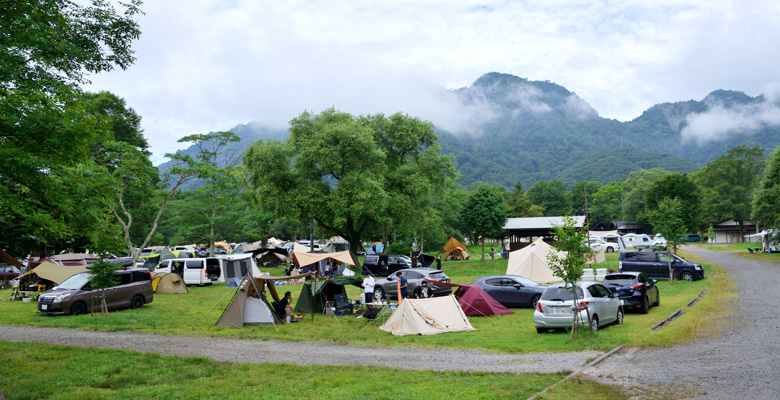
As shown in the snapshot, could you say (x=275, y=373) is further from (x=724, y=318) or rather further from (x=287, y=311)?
(x=724, y=318)

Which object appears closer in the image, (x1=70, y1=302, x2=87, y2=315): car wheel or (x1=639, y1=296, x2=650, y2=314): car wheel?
(x1=639, y1=296, x2=650, y2=314): car wheel

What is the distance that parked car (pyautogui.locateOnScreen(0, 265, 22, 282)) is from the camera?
97.0ft

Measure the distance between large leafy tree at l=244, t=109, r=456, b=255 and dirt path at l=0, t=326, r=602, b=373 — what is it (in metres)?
19.4

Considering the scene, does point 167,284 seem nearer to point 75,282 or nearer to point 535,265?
point 75,282

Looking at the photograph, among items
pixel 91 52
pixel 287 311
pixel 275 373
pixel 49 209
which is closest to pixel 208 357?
pixel 275 373

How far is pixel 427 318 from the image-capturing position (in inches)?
568

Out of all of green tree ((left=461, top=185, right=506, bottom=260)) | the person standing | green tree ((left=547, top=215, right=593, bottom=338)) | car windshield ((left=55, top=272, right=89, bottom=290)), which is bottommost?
the person standing

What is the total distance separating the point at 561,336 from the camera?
41.2 ft

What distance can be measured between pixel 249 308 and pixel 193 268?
1566 centimetres

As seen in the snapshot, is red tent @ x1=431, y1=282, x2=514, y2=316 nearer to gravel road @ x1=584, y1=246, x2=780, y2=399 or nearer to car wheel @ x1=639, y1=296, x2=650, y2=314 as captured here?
car wheel @ x1=639, y1=296, x2=650, y2=314

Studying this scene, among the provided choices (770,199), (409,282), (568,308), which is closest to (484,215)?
(770,199)

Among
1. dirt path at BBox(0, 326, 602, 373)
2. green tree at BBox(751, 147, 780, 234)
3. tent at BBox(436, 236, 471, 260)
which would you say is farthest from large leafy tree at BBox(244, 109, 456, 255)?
green tree at BBox(751, 147, 780, 234)

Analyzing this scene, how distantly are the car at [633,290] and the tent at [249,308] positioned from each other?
1109cm

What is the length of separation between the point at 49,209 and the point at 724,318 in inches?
670
